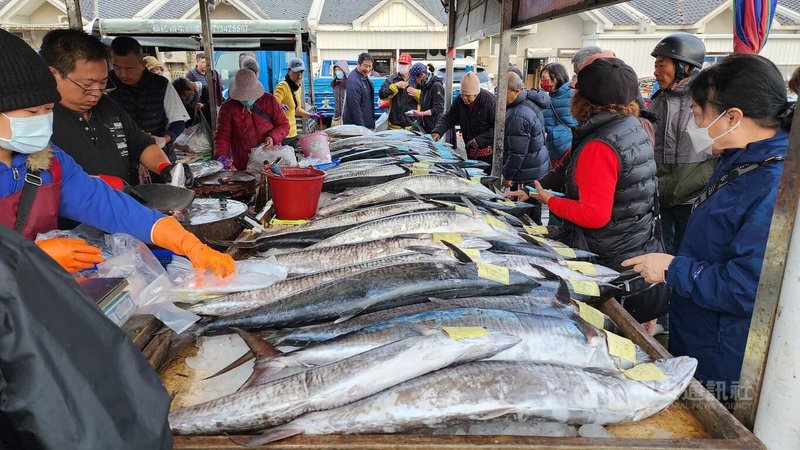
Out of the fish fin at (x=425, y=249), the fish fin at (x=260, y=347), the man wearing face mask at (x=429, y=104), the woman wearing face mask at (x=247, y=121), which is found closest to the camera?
the fish fin at (x=260, y=347)

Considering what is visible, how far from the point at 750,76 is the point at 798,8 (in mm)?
42212

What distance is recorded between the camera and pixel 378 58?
3541 centimetres

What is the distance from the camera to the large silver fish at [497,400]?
1484 millimetres

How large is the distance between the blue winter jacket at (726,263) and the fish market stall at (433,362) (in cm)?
33

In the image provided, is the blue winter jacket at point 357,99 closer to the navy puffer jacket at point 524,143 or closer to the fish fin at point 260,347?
the navy puffer jacket at point 524,143

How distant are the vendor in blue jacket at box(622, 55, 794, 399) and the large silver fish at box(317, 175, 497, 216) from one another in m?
1.81

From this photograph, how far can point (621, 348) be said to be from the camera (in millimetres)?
1829

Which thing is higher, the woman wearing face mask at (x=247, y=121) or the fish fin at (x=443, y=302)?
the woman wearing face mask at (x=247, y=121)

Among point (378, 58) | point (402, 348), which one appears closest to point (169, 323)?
point (402, 348)

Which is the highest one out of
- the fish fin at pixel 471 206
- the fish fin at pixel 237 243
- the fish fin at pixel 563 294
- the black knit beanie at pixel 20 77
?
the black knit beanie at pixel 20 77

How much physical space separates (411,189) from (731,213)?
2.24 metres

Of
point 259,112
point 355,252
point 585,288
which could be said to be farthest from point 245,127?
point 585,288

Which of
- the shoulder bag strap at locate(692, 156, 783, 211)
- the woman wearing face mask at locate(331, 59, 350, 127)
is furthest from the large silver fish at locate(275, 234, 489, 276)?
the woman wearing face mask at locate(331, 59, 350, 127)

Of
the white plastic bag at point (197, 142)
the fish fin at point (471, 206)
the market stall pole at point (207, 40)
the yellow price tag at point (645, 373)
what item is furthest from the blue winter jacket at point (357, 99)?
the yellow price tag at point (645, 373)
